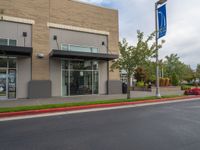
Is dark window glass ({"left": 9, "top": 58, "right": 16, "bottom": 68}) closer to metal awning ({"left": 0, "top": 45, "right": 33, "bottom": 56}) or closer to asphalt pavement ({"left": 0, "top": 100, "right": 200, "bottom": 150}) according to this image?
metal awning ({"left": 0, "top": 45, "right": 33, "bottom": 56})

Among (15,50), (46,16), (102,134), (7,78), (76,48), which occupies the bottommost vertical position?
(102,134)

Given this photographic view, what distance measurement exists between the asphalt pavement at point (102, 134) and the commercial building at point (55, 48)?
895 centimetres

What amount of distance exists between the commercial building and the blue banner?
5.00m

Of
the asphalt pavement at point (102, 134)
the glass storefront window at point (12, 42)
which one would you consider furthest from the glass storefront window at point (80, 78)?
the asphalt pavement at point (102, 134)

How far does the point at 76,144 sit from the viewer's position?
18.0ft

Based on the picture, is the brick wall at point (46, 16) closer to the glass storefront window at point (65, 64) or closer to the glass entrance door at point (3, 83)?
the glass storefront window at point (65, 64)

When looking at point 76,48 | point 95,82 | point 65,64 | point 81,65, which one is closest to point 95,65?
point 81,65

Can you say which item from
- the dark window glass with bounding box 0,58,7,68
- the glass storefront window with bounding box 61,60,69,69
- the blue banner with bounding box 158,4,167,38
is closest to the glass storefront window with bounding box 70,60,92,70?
the glass storefront window with bounding box 61,60,69,69

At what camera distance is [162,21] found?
17.9 meters

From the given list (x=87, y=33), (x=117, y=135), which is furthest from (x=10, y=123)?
(x=87, y=33)

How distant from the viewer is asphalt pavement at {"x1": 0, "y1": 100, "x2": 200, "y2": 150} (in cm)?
535

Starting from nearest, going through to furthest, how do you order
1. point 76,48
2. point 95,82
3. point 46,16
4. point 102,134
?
1. point 102,134
2. point 46,16
3. point 76,48
4. point 95,82

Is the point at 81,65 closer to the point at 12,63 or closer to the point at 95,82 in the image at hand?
the point at 95,82

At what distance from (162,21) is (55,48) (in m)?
10.4
